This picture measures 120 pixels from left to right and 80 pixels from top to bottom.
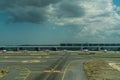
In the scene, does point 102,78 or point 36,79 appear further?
point 102,78

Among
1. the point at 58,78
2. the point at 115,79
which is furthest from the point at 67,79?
the point at 115,79

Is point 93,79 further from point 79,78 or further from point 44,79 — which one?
point 44,79

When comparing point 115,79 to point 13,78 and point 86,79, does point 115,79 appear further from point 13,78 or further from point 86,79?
point 13,78

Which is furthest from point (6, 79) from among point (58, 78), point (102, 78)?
point (102, 78)

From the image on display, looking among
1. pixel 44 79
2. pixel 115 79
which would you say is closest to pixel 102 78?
pixel 115 79

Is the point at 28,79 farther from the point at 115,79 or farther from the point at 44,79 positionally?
the point at 115,79

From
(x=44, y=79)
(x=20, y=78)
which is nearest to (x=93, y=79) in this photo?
(x=44, y=79)
